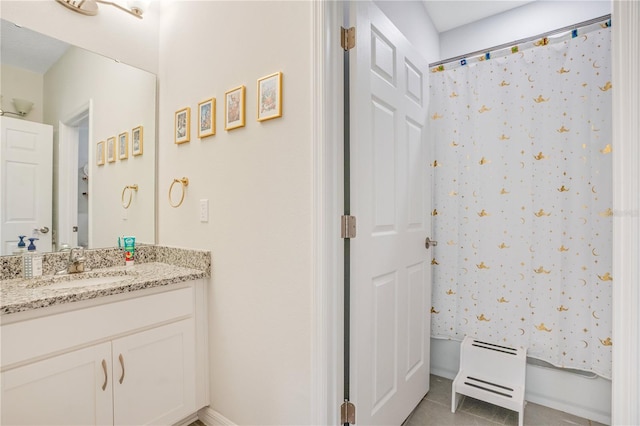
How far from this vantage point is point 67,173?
1706 mm

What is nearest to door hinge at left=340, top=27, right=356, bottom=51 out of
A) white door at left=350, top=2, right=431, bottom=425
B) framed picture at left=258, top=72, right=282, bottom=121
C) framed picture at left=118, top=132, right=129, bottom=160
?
white door at left=350, top=2, right=431, bottom=425

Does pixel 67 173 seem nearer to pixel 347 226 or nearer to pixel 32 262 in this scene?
pixel 32 262

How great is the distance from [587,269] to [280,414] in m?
1.78

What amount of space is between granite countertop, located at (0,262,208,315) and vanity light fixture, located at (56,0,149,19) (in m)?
1.38

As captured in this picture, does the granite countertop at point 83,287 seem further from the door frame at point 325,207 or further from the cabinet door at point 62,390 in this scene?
the door frame at point 325,207

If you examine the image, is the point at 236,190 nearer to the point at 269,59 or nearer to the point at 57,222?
the point at 269,59

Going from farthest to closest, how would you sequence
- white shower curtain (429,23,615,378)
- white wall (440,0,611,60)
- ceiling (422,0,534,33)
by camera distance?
ceiling (422,0,534,33) → white wall (440,0,611,60) → white shower curtain (429,23,615,378)

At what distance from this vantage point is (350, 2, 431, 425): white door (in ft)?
4.38

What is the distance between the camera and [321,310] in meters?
1.24

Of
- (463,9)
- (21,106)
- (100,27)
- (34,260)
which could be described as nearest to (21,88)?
(21,106)

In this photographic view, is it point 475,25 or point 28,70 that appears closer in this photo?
point 28,70

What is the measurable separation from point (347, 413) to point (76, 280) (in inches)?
56.6

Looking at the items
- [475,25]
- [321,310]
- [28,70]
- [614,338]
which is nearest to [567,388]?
[614,338]

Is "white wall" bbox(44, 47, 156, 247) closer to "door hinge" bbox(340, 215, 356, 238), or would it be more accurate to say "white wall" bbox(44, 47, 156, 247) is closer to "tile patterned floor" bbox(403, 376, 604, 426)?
"door hinge" bbox(340, 215, 356, 238)
